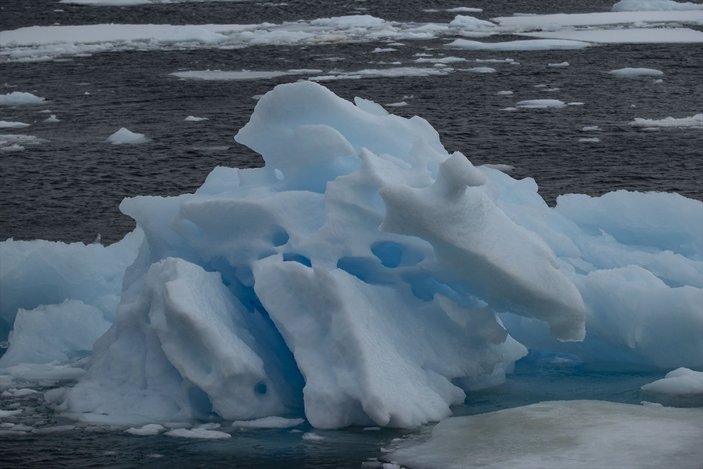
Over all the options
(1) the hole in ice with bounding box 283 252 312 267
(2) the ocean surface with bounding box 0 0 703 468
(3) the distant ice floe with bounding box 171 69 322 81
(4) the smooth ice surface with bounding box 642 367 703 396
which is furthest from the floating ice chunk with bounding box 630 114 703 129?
(1) the hole in ice with bounding box 283 252 312 267

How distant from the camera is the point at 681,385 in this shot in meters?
7.66

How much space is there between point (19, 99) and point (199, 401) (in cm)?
1368

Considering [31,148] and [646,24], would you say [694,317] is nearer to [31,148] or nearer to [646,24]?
[31,148]

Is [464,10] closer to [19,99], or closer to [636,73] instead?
[636,73]

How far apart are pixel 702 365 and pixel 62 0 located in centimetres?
3008

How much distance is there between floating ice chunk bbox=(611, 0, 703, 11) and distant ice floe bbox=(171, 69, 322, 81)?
10.9 metres

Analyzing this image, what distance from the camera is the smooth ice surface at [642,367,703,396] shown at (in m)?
7.64

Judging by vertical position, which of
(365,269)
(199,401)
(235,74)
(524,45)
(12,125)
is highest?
(365,269)

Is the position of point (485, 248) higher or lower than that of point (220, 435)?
higher

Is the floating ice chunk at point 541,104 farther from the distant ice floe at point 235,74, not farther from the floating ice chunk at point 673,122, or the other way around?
the distant ice floe at point 235,74

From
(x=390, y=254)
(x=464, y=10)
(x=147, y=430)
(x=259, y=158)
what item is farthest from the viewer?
(x=464, y=10)


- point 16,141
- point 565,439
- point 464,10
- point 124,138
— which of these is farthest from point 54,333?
point 464,10

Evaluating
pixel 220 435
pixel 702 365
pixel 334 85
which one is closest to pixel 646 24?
pixel 334 85

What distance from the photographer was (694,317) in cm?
803
